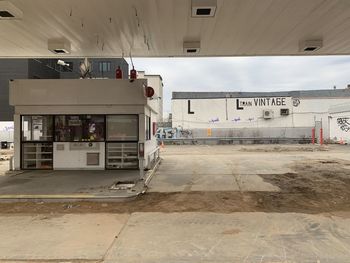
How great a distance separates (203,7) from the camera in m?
8.35

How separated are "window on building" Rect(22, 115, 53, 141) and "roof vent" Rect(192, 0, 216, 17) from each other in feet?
26.6

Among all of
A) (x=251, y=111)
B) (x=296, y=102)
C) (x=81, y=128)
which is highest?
(x=296, y=102)

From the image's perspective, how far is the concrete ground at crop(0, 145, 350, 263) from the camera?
17.0 feet

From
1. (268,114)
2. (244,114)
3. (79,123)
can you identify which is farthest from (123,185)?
(268,114)

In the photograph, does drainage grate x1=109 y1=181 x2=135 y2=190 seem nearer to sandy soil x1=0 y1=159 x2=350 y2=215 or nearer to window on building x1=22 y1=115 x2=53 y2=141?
sandy soil x1=0 y1=159 x2=350 y2=215

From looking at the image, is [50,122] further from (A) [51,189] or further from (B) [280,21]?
(B) [280,21]

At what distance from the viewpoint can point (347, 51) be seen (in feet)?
46.6

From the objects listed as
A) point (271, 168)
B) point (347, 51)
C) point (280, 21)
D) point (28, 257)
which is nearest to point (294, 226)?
point (28, 257)

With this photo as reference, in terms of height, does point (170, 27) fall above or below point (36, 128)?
above

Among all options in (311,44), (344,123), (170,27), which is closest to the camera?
(170,27)

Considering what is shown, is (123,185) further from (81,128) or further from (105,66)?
(105,66)

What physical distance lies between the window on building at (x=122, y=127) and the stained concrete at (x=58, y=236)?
257 inches

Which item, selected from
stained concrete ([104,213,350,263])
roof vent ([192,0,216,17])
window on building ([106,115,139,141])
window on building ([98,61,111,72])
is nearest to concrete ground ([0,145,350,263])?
stained concrete ([104,213,350,263])

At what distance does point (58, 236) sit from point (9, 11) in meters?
5.84
